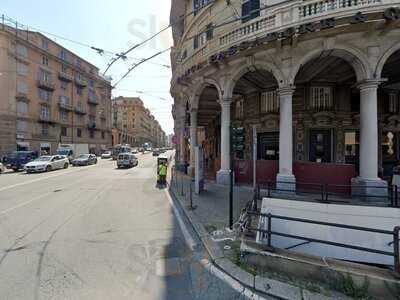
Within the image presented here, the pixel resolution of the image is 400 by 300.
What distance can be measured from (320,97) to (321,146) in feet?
8.76

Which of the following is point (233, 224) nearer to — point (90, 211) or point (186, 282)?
point (186, 282)

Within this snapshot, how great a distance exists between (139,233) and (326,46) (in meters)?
9.73

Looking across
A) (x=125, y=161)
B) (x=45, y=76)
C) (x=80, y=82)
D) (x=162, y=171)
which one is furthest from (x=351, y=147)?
(x=80, y=82)

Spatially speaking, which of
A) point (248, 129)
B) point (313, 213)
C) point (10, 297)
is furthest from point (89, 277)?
point (248, 129)

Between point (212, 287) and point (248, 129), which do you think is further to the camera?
point (248, 129)

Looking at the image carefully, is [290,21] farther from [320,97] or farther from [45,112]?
[45,112]

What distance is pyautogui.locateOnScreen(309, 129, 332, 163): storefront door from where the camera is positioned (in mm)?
13125

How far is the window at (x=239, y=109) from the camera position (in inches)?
634

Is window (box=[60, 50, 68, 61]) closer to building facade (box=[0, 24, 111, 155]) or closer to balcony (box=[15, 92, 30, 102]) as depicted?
building facade (box=[0, 24, 111, 155])

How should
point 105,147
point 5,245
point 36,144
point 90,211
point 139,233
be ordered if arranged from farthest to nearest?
point 105,147 → point 36,144 → point 90,211 → point 139,233 → point 5,245

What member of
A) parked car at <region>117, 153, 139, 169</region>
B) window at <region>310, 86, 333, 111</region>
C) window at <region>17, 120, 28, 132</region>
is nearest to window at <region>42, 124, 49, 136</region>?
window at <region>17, 120, 28, 132</region>

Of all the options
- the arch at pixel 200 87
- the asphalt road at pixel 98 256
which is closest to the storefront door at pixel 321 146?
the arch at pixel 200 87

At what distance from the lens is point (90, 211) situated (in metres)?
A: 8.34

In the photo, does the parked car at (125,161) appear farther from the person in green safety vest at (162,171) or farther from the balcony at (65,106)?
the balcony at (65,106)
